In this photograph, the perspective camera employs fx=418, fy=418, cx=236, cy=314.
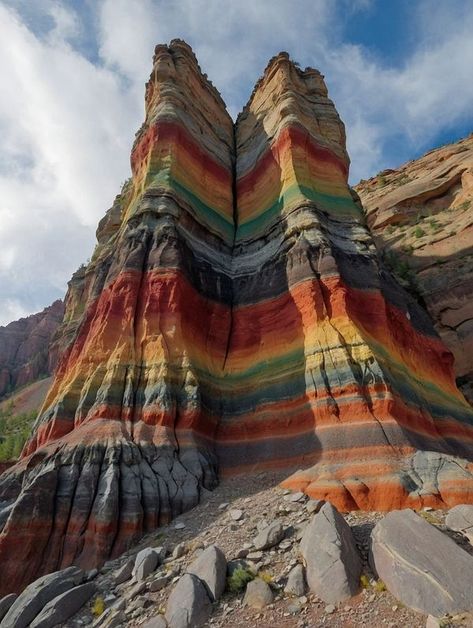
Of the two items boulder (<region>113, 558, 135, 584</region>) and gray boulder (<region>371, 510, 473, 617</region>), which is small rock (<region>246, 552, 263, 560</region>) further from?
boulder (<region>113, 558, 135, 584</region>)

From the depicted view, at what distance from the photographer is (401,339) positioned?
20.3 m

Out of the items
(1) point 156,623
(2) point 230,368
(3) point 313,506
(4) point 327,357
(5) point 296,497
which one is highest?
(2) point 230,368

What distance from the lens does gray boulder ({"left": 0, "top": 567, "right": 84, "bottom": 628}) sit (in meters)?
9.30

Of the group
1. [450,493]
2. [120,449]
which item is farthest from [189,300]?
[450,493]

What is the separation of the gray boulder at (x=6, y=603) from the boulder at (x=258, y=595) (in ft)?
20.7

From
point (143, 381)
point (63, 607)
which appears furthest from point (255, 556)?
point (143, 381)

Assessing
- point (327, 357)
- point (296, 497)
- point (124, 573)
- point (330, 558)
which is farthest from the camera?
point (327, 357)

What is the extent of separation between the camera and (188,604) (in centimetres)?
834

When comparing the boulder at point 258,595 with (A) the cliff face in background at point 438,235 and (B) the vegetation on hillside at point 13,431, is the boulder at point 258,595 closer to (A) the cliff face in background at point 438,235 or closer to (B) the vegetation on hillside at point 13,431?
(A) the cliff face in background at point 438,235

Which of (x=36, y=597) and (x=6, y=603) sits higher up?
(x=36, y=597)

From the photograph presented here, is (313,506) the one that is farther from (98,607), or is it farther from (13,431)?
(13,431)

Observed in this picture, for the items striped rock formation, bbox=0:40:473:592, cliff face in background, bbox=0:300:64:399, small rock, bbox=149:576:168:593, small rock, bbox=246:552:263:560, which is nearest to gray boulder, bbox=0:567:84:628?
striped rock formation, bbox=0:40:473:592

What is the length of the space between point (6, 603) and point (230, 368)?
40.8 feet

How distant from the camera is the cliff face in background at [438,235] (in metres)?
29.2
